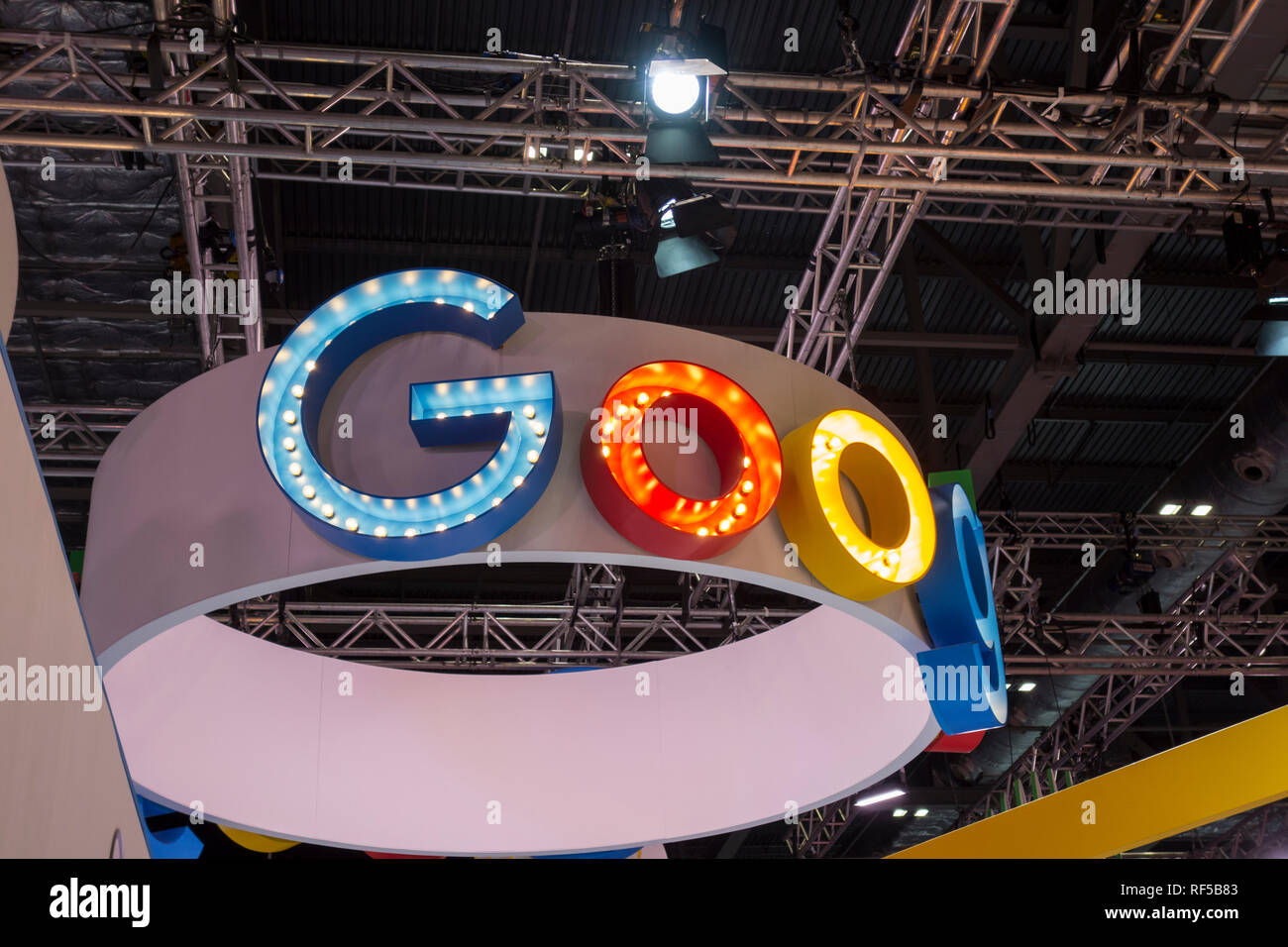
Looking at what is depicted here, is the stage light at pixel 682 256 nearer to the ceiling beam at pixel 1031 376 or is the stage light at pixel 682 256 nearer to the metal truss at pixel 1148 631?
the ceiling beam at pixel 1031 376

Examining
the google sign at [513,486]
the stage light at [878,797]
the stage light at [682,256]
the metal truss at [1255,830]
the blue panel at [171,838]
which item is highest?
the stage light at [682,256]

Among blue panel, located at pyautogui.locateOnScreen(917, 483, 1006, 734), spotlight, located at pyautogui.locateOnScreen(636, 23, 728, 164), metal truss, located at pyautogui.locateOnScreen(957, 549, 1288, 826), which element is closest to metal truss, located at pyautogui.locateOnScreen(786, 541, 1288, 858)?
metal truss, located at pyautogui.locateOnScreen(957, 549, 1288, 826)

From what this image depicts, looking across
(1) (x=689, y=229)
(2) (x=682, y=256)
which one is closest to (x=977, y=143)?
(1) (x=689, y=229)

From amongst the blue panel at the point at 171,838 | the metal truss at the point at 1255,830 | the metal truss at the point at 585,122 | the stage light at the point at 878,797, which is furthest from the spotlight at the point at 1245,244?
the metal truss at the point at 1255,830

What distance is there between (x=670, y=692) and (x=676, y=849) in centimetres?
1756

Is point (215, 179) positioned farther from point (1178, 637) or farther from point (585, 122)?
point (1178, 637)

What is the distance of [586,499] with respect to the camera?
17.2 ft

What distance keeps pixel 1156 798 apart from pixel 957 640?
1476 mm

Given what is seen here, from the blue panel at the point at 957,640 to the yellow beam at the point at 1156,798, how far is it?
939mm

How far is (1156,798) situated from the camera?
6.04m

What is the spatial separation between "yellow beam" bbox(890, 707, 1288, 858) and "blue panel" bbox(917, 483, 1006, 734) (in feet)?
3.08

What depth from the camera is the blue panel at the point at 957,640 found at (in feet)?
18.5

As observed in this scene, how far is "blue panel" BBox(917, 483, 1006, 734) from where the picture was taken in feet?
18.5

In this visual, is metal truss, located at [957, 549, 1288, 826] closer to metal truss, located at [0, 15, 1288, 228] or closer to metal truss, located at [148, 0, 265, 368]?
metal truss, located at [0, 15, 1288, 228]
